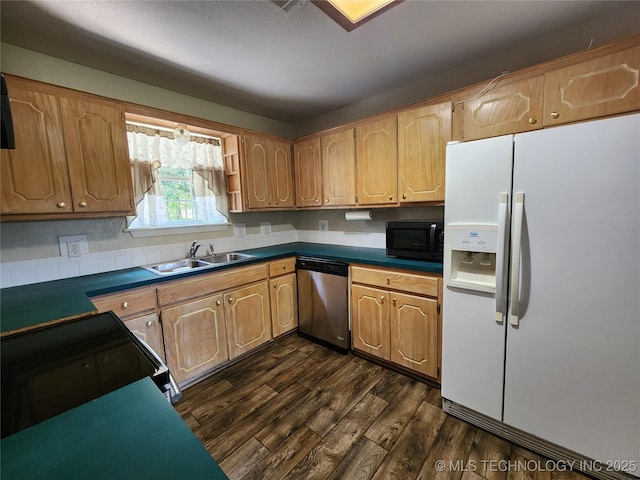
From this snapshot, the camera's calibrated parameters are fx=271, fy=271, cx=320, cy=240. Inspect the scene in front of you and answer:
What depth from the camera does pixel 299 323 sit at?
285 centimetres

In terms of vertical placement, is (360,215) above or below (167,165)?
below

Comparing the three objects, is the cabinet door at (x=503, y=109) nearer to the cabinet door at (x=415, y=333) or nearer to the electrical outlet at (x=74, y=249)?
the cabinet door at (x=415, y=333)

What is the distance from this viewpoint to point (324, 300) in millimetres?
2559

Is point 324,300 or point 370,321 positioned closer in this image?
point 370,321

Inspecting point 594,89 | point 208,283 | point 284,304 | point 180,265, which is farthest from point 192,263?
point 594,89

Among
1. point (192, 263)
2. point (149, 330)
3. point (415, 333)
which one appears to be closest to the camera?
point (149, 330)

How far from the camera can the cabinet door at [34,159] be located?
1.51m

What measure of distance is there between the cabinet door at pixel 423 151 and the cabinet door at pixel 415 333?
2.64 feet

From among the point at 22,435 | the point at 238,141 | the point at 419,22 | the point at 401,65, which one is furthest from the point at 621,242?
the point at 238,141

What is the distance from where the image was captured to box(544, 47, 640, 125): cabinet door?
1373 mm

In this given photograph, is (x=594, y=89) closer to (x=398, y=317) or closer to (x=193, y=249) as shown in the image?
(x=398, y=317)

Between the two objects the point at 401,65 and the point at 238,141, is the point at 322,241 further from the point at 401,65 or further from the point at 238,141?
the point at 401,65

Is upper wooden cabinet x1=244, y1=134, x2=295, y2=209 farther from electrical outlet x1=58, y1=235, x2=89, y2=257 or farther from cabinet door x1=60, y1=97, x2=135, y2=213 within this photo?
electrical outlet x1=58, y1=235, x2=89, y2=257

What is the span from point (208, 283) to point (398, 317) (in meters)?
1.51
